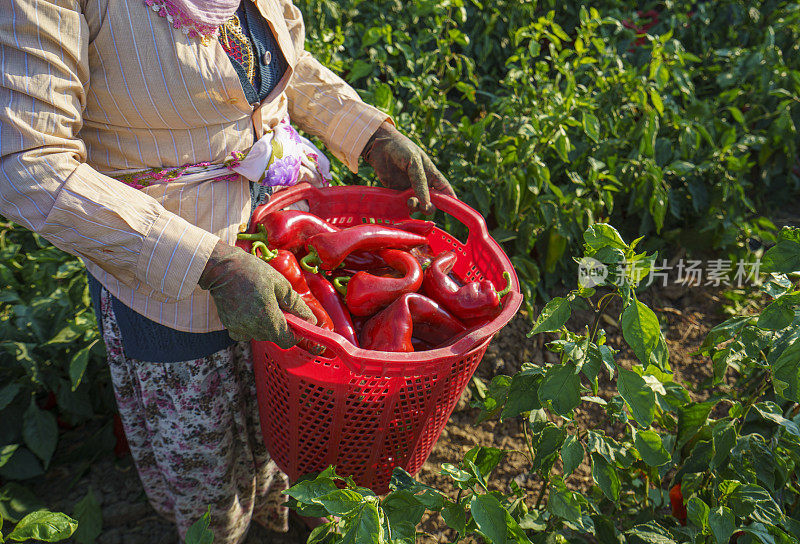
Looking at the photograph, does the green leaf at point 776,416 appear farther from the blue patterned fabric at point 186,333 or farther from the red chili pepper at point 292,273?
the blue patterned fabric at point 186,333

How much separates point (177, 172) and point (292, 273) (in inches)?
14.8

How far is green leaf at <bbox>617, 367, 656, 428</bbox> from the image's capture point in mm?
1503

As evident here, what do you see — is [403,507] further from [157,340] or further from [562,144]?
[562,144]

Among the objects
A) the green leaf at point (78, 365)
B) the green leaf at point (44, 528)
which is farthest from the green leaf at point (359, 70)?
the green leaf at point (44, 528)

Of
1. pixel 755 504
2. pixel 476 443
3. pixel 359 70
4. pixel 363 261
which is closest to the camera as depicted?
pixel 755 504

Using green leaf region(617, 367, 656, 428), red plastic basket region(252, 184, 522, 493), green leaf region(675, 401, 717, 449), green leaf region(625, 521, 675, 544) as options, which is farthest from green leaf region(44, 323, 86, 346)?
green leaf region(675, 401, 717, 449)

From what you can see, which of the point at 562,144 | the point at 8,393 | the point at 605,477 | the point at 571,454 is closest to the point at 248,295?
the point at 571,454

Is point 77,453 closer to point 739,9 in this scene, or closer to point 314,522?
point 314,522

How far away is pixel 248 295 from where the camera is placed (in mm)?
1375

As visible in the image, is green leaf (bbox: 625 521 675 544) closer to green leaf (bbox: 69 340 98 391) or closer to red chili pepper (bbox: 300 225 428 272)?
red chili pepper (bbox: 300 225 428 272)

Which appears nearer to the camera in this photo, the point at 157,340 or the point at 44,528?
the point at 44,528

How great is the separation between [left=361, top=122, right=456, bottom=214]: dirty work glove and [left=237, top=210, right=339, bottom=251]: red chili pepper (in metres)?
0.35

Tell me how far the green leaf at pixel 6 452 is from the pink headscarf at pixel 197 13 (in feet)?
5.37

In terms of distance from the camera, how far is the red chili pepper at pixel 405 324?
1.62 metres
